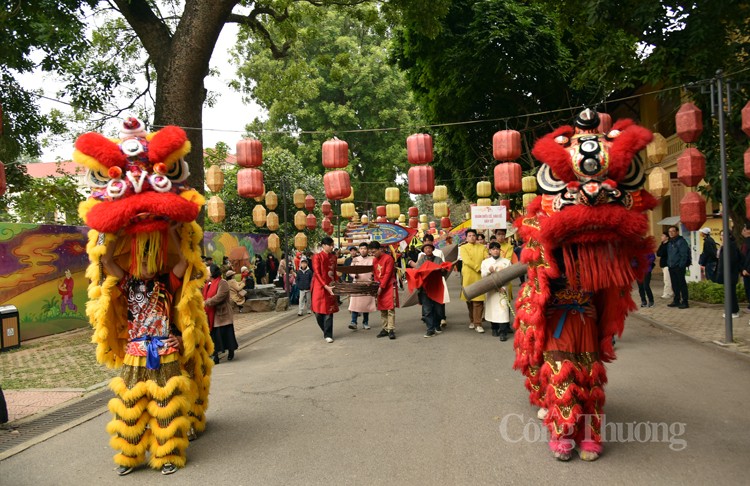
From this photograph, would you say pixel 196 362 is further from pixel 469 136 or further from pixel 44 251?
pixel 469 136

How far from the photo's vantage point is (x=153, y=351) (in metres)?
4.70

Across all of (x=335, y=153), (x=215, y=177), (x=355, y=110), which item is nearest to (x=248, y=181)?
(x=215, y=177)

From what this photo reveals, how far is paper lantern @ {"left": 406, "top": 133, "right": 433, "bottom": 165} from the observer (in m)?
12.8

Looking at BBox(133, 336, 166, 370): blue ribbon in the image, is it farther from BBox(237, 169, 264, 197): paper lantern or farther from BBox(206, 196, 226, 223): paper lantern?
BBox(206, 196, 226, 223): paper lantern

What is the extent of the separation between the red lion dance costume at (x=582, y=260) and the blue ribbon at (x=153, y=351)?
303 cm

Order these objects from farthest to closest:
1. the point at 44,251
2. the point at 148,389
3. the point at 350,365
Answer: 1. the point at 44,251
2. the point at 350,365
3. the point at 148,389

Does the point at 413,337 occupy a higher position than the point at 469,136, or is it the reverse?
the point at 469,136

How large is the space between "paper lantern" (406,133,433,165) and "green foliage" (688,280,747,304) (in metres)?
7.31

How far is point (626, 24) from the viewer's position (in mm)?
9680

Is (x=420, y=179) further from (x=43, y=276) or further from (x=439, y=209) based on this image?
(x=439, y=209)

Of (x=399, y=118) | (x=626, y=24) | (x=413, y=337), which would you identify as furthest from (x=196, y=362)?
(x=399, y=118)

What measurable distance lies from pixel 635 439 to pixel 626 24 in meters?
7.45

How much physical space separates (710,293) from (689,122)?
22.3 ft

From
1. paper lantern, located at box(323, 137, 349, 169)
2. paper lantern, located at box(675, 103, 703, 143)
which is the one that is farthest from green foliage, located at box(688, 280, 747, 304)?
paper lantern, located at box(323, 137, 349, 169)
